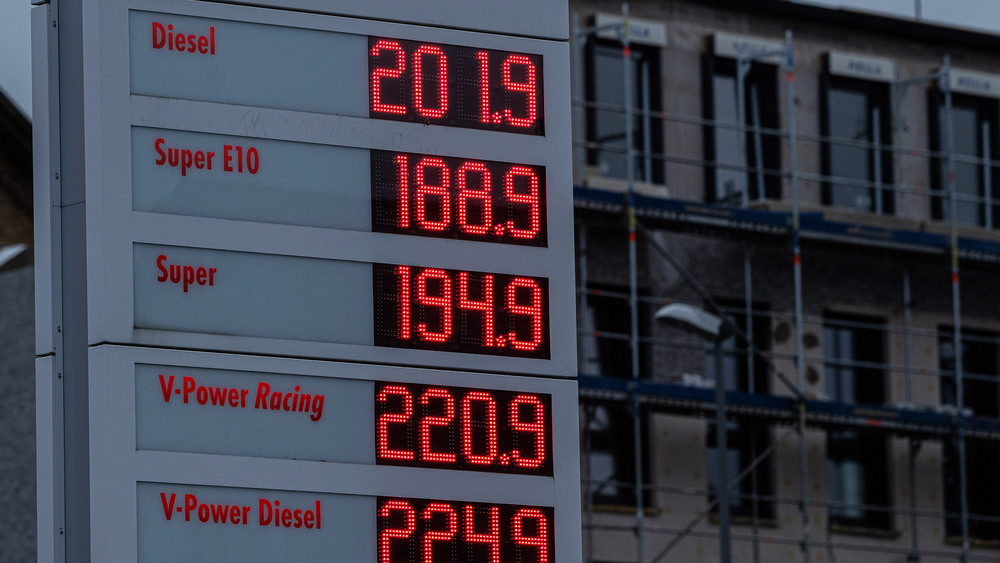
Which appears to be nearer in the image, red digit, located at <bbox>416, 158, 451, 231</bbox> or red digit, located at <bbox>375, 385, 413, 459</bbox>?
red digit, located at <bbox>375, 385, 413, 459</bbox>

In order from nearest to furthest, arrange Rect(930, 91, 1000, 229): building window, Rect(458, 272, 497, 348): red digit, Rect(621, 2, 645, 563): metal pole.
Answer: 1. Rect(458, 272, 497, 348): red digit
2. Rect(621, 2, 645, 563): metal pole
3. Rect(930, 91, 1000, 229): building window

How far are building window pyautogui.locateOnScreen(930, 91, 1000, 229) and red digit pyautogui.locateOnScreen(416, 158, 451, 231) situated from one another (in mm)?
22127

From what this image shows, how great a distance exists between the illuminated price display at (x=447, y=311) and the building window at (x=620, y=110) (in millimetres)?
18445

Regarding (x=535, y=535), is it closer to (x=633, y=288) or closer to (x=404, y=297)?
(x=404, y=297)

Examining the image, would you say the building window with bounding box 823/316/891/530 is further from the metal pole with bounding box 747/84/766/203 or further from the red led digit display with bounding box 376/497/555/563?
the red led digit display with bounding box 376/497/555/563

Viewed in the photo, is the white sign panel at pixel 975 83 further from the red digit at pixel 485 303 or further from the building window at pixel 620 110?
the red digit at pixel 485 303

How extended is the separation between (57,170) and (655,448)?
19.0m

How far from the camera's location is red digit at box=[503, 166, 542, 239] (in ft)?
35.7

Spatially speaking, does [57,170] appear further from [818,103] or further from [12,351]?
[818,103]

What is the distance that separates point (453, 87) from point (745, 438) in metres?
19.2

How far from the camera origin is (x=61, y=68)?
1051cm

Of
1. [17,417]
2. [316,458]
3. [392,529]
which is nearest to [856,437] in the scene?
[17,417]

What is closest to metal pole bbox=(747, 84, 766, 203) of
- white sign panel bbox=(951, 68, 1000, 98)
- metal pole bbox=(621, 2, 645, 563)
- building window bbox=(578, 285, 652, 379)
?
metal pole bbox=(621, 2, 645, 563)

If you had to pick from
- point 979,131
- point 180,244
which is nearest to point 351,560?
point 180,244
